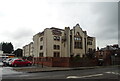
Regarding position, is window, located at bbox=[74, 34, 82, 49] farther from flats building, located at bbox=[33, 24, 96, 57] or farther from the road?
the road

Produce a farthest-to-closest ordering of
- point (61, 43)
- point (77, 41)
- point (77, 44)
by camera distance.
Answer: point (77, 41) < point (77, 44) < point (61, 43)

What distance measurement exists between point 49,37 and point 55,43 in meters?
2.25

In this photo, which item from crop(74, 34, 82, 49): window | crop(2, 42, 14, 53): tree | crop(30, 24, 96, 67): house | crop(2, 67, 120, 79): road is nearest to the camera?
crop(2, 67, 120, 79): road

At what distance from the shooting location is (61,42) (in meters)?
41.9

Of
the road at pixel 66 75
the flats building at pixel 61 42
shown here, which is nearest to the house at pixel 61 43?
the flats building at pixel 61 42

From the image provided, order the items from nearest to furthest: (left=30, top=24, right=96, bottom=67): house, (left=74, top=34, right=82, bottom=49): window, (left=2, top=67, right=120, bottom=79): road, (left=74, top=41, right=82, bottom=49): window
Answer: (left=2, top=67, right=120, bottom=79): road
(left=30, top=24, right=96, bottom=67): house
(left=74, top=41, right=82, bottom=49): window
(left=74, top=34, right=82, bottom=49): window

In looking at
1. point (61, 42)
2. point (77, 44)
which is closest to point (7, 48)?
point (61, 42)

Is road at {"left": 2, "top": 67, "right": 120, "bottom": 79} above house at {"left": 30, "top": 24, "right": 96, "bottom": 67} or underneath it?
underneath

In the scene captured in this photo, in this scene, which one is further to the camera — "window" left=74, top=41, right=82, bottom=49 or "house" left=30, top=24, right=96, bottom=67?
"window" left=74, top=41, right=82, bottom=49

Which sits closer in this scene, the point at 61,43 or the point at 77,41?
the point at 61,43

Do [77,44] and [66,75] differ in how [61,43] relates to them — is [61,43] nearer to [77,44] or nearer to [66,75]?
[77,44]

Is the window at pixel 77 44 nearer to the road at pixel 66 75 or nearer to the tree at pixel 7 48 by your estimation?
the road at pixel 66 75

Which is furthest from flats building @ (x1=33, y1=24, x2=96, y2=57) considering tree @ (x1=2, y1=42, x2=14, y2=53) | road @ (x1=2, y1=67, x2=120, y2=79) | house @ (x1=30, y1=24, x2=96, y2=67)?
tree @ (x1=2, y1=42, x2=14, y2=53)

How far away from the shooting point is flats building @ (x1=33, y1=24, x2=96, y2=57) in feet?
130
